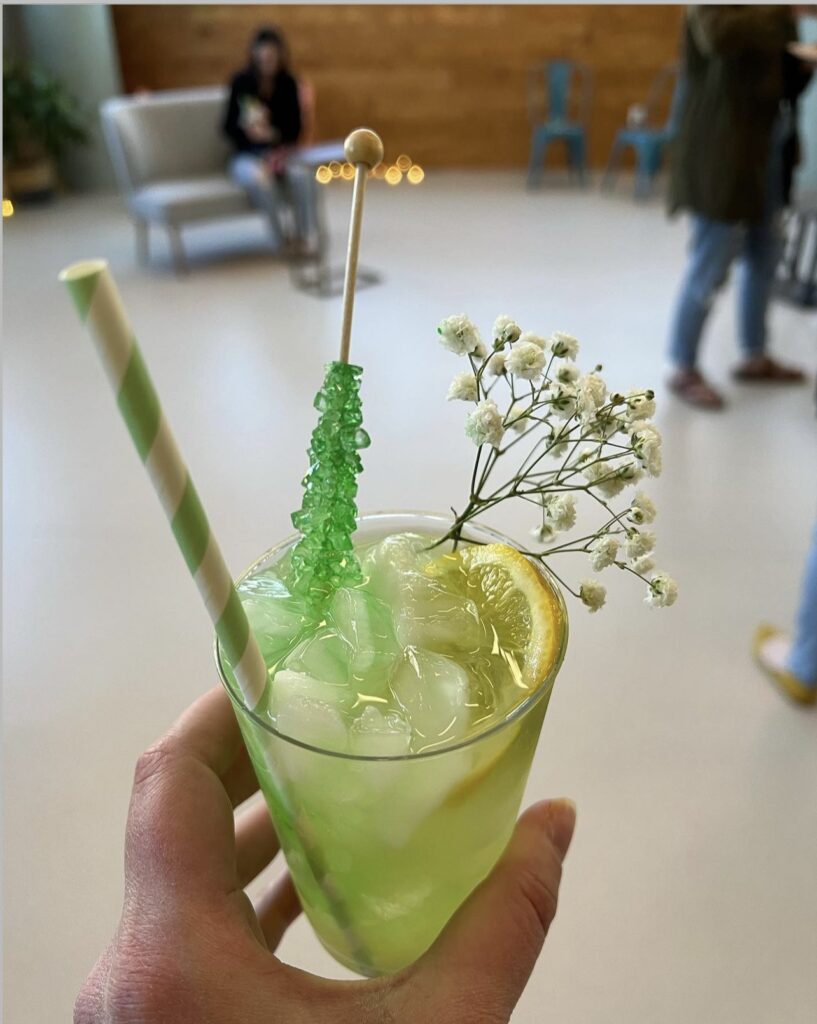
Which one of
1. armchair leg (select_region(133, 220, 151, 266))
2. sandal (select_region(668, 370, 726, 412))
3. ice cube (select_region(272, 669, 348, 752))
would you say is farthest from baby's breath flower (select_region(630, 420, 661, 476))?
armchair leg (select_region(133, 220, 151, 266))

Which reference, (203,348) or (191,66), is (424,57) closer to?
(191,66)

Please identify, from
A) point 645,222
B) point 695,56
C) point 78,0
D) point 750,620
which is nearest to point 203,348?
point 695,56

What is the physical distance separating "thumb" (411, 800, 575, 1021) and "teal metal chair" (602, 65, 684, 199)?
568 cm

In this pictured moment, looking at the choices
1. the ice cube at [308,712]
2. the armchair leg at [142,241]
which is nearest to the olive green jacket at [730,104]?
the ice cube at [308,712]

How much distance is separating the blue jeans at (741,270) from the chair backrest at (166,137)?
3.43 meters

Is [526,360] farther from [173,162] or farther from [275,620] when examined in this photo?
[173,162]

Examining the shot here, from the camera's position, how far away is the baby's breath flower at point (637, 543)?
699 millimetres

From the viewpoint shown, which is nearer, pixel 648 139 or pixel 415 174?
pixel 648 139

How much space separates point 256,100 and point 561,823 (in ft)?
17.1

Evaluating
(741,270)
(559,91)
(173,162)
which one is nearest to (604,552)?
(741,270)

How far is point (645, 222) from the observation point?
5.41 m

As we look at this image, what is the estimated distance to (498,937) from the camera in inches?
30.1

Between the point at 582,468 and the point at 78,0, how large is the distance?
669 cm

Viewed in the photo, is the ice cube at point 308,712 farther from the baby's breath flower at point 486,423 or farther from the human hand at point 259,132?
the human hand at point 259,132
